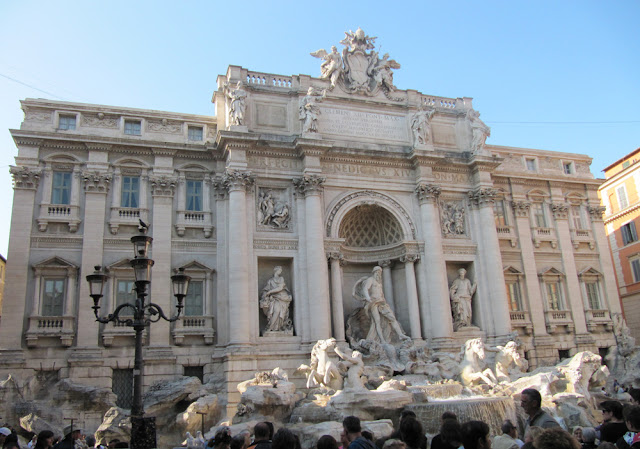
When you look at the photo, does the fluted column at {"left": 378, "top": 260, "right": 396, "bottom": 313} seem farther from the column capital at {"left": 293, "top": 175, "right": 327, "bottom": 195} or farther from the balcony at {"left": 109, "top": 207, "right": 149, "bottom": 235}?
the balcony at {"left": 109, "top": 207, "right": 149, "bottom": 235}

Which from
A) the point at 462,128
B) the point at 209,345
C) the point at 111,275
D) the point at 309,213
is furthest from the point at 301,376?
the point at 462,128

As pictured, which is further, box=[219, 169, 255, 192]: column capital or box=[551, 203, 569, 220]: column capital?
box=[551, 203, 569, 220]: column capital

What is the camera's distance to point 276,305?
73.9 feet

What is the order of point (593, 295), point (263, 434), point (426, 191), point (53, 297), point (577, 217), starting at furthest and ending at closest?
point (577, 217)
point (593, 295)
point (426, 191)
point (53, 297)
point (263, 434)

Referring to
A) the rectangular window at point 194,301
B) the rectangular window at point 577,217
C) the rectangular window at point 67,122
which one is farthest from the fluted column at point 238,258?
the rectangular window at point 577,217

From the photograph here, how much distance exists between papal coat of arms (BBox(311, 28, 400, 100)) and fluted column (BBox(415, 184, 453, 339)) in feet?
17.6

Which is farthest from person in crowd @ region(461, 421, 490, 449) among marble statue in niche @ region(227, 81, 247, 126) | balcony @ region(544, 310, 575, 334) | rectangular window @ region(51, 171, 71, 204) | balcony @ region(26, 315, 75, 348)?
balcony @ region(544, 310, 575, 334)

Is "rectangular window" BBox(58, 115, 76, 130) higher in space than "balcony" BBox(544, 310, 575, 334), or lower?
higher

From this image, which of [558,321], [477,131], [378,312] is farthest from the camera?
[558,321]

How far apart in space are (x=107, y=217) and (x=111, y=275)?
92.2 inches

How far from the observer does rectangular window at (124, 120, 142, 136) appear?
23.8 m

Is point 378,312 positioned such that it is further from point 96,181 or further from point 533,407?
point 533,407

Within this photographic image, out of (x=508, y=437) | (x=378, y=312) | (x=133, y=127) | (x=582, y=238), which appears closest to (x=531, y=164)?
(x=582, y=238)

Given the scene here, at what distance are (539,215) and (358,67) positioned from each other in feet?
40.0
